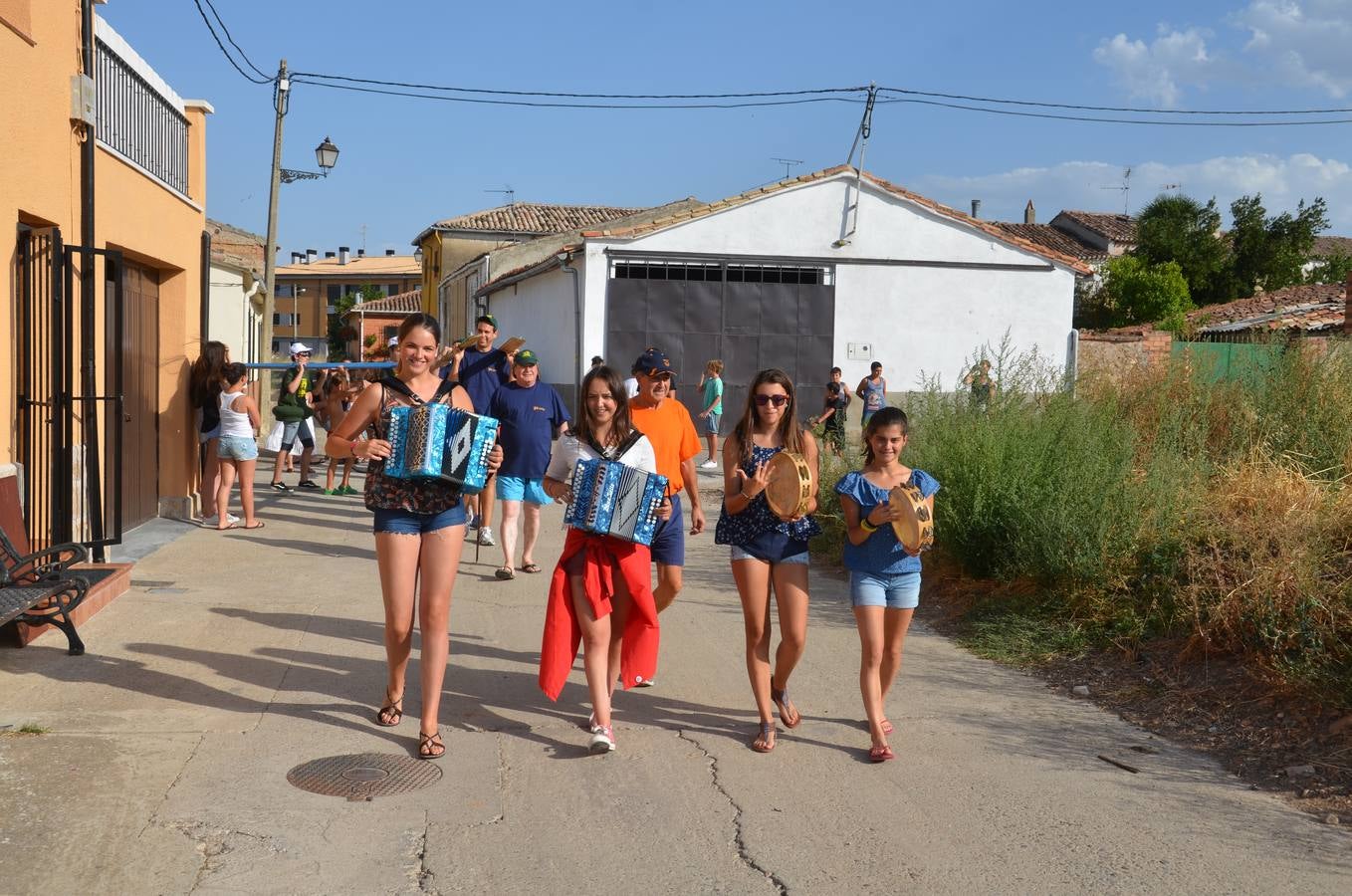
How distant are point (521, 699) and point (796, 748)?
155 cm

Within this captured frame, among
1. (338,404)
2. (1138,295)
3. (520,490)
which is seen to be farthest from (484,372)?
(1138,295)

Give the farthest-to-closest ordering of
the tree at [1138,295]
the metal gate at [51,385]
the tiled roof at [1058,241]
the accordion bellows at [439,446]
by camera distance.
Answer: the tiled roof at [1058,241]
the tree at [1138,295]
the metal gate at [51,385]
the accordion bellows at [439,446]

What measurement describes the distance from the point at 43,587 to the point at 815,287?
19.7 metres

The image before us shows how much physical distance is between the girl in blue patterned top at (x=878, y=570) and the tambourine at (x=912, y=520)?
97 mm

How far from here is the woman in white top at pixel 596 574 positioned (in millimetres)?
5578

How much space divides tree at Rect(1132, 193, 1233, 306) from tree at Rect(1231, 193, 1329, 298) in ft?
1.82

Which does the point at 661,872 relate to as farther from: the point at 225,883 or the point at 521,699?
the point at 521,699

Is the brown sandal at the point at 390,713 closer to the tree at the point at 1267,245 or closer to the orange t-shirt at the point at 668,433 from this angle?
the orange t-shirt at the point at 668,433

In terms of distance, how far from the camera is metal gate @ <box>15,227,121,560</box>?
792cm

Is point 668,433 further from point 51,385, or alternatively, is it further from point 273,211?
point 273,211

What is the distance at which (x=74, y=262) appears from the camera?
8734 mm

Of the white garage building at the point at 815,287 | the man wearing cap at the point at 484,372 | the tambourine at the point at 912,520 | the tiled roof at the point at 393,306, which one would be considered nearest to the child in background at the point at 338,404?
the man wearing cap at the point at 484,372

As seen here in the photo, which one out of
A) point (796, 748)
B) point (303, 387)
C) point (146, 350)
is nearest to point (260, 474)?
point (303, 387)

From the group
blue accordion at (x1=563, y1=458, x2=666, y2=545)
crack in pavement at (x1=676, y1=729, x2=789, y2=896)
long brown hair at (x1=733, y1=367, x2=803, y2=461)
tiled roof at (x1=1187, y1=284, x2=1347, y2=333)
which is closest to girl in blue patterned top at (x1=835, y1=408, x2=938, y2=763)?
long brown hair at (x1=733, y1=367, x2=803, y2=461)
